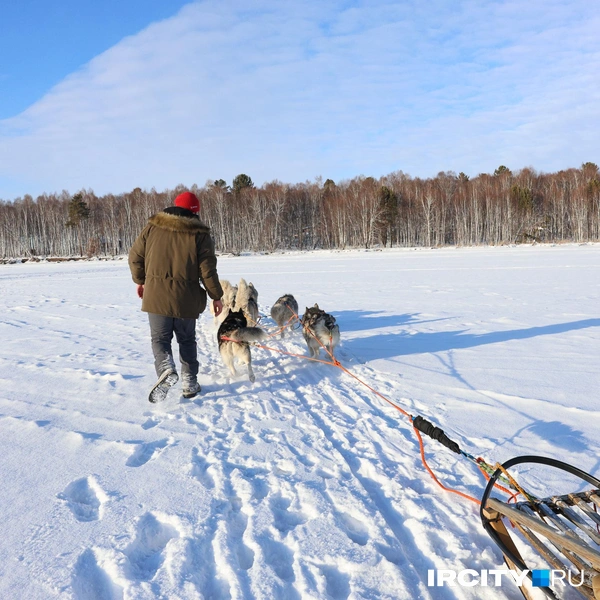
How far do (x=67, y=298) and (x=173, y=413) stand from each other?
35.3 feet

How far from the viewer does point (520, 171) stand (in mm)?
52625

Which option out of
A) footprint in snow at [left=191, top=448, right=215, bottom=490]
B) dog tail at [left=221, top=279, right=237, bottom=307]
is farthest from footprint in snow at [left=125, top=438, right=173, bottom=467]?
dog tail at [left=221, top=279, right=237, bottom=307]

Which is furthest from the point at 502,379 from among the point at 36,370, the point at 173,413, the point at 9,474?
the point at 36,370

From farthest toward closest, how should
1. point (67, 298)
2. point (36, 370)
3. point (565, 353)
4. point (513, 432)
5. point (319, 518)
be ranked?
1. point (67, 298)
2. point (565, 353)
3. point (36, 370)
4. point (513, 432)
5. point (319, 518)

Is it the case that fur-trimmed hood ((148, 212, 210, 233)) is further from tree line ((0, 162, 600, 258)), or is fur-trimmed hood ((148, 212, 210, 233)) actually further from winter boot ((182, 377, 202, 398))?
tree line ((0, 162, 600, 258))

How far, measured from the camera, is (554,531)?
1488 mm

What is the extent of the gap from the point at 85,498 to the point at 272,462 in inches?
44.9

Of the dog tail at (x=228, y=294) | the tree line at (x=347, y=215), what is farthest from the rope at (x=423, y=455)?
the tree line at (x=347, y=215)

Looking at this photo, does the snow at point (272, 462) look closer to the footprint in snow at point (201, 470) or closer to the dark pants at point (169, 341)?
the footprint in snow at point (201, 470)

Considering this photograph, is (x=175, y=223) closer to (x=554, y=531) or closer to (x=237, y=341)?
(x=237, y=341)

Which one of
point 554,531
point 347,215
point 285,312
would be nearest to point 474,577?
point 554,531

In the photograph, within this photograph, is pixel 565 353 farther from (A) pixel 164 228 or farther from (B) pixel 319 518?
(A) pixel 164 228

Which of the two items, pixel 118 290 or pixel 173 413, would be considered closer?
pixel 173 413

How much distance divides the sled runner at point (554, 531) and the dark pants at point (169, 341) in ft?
9.20
